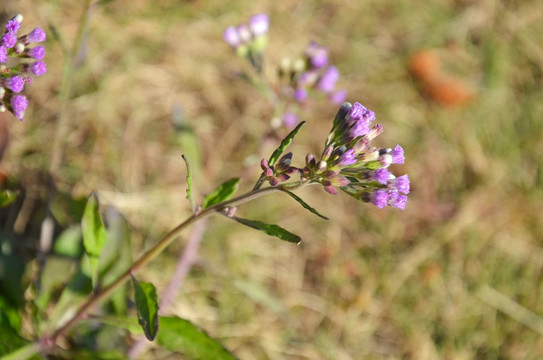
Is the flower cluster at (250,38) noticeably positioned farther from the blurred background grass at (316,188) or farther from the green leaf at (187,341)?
the green leaf at (187,341)

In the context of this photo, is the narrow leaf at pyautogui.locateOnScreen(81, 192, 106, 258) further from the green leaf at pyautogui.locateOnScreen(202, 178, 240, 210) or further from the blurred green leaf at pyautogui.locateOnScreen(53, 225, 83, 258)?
the blurred green leaf at pyautogui.locateOnScreen(53, 225, 83, 258)

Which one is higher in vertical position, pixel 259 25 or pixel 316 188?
pixel 259 25

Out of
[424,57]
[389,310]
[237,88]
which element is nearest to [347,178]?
[389,310]

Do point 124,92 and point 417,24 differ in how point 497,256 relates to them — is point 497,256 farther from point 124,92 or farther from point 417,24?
point 124,92

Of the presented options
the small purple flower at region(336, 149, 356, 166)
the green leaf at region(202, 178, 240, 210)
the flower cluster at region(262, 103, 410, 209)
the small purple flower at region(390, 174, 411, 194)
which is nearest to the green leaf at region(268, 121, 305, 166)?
the flower cluster at region(262, 103, 410, 209)

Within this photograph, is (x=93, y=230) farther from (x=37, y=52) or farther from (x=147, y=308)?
(x=37, y=52)

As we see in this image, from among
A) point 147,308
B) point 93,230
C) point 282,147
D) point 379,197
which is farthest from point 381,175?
point 93,230

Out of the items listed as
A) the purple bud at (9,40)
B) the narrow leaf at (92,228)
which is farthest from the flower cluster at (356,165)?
the purple bud at (9,40)
